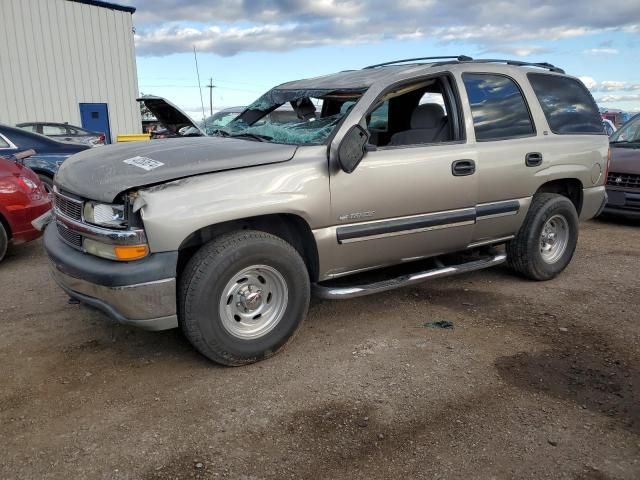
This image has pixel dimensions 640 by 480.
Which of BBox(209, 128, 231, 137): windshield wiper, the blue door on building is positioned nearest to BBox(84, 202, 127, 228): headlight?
BBox(209, 128, 231, 137): windshield wiper

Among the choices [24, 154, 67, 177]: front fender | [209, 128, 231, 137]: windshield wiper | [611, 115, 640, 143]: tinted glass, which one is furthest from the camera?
[611, 115, 640, 143]: tinted glass

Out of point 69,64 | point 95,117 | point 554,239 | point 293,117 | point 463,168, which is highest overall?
point 69,64

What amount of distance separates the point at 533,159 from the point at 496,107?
55 cm

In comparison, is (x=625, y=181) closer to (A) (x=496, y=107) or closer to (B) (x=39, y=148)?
(A) (x=496, y=107)

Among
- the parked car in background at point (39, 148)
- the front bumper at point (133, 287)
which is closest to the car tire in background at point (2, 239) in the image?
the parked car in background at point (39, 148)

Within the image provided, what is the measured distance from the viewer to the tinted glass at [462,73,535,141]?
13.9 feet

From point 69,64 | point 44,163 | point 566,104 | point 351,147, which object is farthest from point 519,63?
point 69,64

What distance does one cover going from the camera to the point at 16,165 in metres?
5.70

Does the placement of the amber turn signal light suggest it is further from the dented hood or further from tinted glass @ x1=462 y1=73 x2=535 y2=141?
tinted glass @ x1=462 y1=73 x2=535 y2=141

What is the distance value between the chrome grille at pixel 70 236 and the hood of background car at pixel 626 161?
23.6 feet

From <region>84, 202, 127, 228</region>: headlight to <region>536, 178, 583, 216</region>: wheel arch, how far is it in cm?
355

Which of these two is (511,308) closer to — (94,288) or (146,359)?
(146,359)

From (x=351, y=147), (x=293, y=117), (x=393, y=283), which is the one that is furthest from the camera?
(x=293, y=117)

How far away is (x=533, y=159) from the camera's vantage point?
4504 mm
